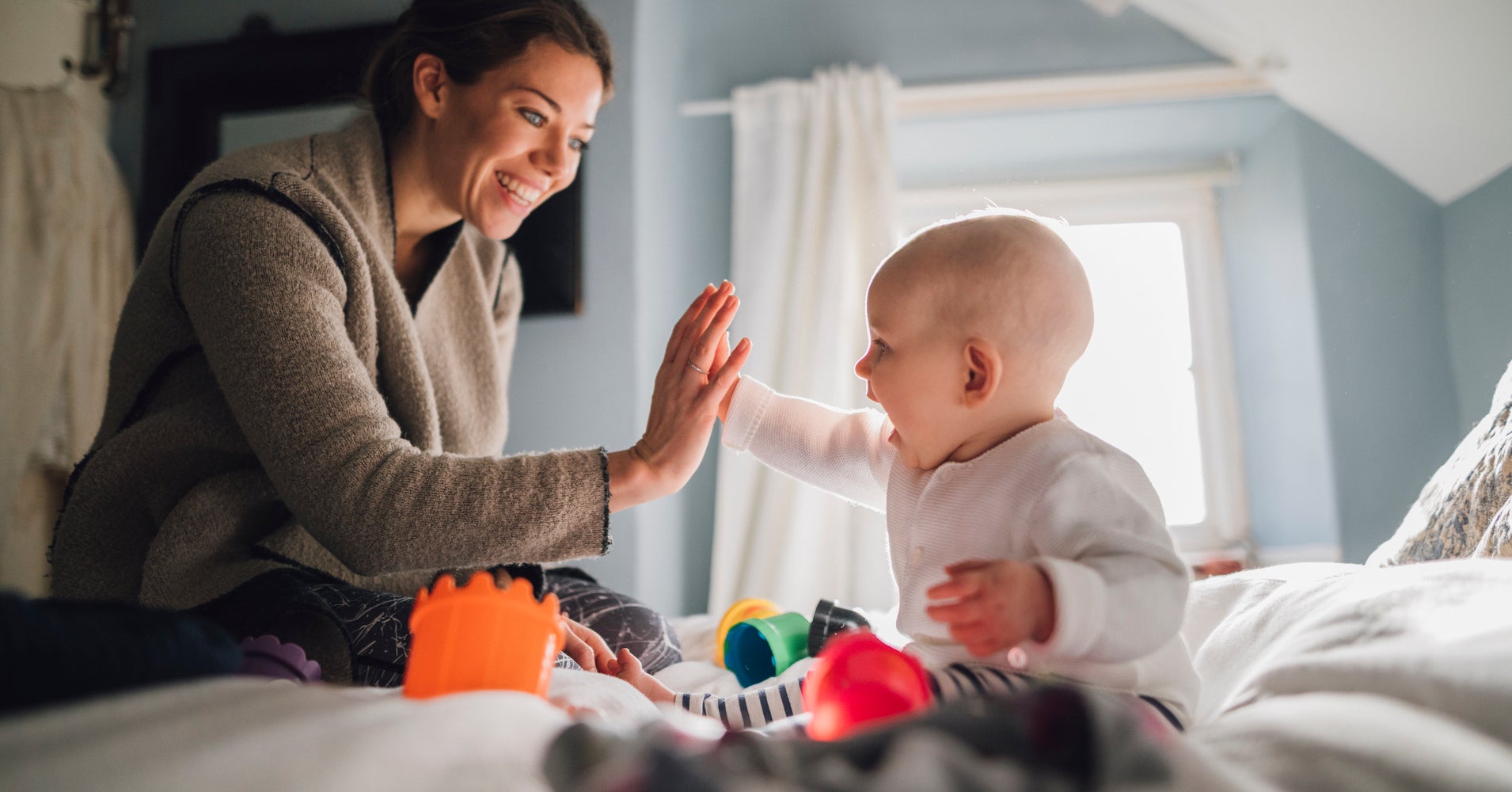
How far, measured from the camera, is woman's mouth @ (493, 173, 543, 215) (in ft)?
4.48

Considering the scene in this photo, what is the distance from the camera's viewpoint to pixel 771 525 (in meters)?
2.31

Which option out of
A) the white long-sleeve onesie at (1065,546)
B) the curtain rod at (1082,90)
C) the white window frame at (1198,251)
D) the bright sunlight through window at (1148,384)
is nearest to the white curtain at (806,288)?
the curtain rod at (1082,90)

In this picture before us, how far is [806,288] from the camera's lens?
7.89ft

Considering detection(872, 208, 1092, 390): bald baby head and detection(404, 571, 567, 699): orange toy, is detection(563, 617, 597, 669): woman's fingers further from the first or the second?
detection(872, 208, 1092, 390): bald baby head

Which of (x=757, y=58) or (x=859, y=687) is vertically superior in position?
(x=757, y=58)

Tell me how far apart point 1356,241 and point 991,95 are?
0.92 m

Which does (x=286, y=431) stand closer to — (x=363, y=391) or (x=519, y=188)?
(x=363, y=391)

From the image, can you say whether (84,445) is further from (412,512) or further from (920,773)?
(920,773)

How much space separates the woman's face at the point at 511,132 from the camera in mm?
1301

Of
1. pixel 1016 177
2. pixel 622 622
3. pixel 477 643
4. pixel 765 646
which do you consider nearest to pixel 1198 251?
pixel 1016 177

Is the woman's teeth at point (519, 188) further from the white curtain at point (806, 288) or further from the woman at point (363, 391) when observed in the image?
the white curtain at point (806, 288)

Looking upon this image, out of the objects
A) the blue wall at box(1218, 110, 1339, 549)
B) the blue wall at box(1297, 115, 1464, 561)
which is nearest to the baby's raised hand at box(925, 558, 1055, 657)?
the blue wall at box(1297, 115, 1464, 561)

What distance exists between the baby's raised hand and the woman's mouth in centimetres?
94

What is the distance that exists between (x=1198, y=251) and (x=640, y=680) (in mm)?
2361
